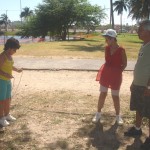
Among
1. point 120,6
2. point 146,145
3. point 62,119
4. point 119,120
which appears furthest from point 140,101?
point 120,6

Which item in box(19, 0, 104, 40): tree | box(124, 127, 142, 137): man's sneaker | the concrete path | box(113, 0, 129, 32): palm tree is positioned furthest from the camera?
box(113, 0, 129, 32): palm tree

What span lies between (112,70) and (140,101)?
87 cm

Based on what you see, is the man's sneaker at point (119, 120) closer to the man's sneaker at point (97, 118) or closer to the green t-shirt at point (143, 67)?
the man's sneaker at point (97, 118)

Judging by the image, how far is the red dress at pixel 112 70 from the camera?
5.24 meters

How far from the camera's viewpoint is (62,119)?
578 centimetres

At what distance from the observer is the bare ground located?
4.72m

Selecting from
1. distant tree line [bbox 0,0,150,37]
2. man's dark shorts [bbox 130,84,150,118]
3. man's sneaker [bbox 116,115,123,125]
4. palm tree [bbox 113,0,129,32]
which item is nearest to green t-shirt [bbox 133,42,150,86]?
man's dark shorts [bbox 130,84,150,118]

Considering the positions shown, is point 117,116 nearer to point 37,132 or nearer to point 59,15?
point 37,132

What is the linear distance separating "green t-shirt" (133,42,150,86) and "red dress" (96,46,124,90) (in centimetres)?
69

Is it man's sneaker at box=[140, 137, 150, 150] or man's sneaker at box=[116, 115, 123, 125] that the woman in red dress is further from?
man's sneaker at box=[140, 137, 150, 150]

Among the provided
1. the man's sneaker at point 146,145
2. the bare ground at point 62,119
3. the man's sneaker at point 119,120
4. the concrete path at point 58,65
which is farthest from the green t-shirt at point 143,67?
the concrete path at point 58,65

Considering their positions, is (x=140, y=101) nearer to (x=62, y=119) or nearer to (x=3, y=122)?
(x=62, y=119)

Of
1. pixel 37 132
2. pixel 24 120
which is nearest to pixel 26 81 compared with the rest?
pixel 24 120

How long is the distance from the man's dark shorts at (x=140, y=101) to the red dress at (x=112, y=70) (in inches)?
26.0
